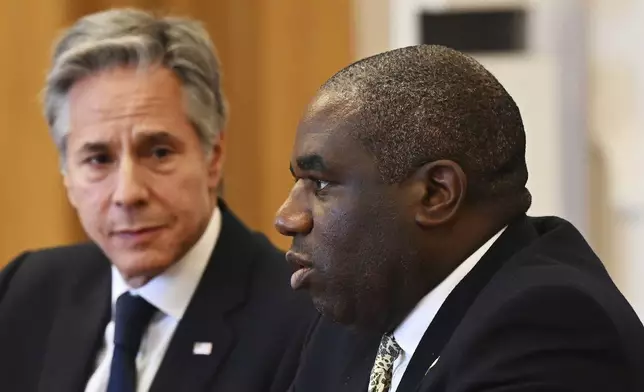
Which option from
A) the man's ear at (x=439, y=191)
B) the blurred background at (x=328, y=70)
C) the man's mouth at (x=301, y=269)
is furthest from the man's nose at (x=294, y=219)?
the blurred background at (x=328, y=70)

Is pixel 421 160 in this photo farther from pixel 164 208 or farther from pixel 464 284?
pixel 164 208

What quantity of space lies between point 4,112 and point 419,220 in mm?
1901

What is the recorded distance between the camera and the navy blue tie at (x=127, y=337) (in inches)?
62.1

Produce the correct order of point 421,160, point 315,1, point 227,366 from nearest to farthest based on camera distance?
point 421,160 < point 227,366 < point 315,1

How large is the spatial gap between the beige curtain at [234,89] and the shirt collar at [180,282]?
1.05 metres

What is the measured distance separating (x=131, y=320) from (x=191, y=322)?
105 millimetres

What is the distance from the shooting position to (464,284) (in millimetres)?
1040

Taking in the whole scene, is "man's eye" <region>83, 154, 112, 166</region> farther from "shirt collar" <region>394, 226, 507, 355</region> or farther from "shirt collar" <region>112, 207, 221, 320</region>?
"shirt collar" <region>394, 226, 507, 355</region>

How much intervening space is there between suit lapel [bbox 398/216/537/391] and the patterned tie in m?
0.06

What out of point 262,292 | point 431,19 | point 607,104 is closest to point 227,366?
point 262,292

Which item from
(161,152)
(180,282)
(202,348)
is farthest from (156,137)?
(202,348)

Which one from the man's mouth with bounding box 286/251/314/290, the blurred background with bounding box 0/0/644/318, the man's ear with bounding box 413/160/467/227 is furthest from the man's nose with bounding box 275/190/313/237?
the blurred background with bounding box 0/0/644/318

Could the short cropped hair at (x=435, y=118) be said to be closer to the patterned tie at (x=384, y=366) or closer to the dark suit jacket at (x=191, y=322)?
the patterned tie at (x=384, y=366)

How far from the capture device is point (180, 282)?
167cm
